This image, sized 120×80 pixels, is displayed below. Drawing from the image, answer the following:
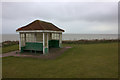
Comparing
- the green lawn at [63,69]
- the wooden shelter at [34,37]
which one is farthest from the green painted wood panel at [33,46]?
the green lawn at [63,69]

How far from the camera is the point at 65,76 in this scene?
496cm

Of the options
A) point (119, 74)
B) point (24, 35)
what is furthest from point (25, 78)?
point (24, 35)

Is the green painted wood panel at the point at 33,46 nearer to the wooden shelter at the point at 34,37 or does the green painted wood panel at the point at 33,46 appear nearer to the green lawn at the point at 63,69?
the wooden shelter at the point at 34,37

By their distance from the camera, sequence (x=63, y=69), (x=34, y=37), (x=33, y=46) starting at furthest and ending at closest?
(x=34, y=37) → (x=33, y=46) → (x=63, y=69)

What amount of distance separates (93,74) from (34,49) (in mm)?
8251

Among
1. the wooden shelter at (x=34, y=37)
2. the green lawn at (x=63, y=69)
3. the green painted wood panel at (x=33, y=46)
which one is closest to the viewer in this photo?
the green lawn at (x=63, y=69)

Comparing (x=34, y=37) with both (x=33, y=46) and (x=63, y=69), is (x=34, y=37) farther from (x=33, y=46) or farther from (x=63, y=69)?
(x=63, y=69)

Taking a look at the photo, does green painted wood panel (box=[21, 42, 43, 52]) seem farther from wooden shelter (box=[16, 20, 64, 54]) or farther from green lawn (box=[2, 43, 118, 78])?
green lawn (box=[2, 43, 118, 78])

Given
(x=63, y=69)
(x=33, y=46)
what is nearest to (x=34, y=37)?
(x=33, y=46)

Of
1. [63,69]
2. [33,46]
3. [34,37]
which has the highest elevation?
[34,37]

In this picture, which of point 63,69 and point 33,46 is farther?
point 33,46

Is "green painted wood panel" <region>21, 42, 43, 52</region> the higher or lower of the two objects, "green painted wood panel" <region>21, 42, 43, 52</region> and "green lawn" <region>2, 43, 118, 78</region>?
the higher

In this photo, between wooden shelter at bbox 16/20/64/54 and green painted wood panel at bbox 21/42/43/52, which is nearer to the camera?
wooden shelter at bbox 16/20/64/54

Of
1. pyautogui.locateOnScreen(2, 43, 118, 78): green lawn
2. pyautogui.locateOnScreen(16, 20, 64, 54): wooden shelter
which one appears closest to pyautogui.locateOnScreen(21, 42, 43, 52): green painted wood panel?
pyautogui.locateOnScreen(16, 20, 64, 54): wooden shelter
